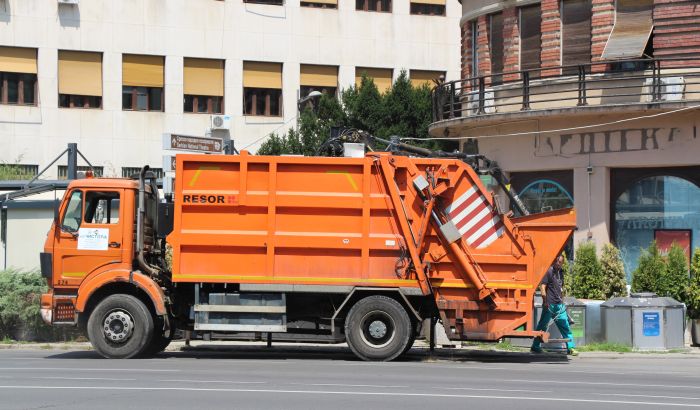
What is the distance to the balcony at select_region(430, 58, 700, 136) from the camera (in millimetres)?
24422

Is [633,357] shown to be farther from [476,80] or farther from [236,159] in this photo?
[476,80]

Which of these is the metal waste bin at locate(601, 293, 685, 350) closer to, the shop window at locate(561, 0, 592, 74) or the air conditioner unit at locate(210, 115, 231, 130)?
the shop window at locate(561, 0, 592, 74)

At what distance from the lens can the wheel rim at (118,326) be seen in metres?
17.1

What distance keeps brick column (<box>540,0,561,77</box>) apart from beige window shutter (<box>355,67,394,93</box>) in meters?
22.2

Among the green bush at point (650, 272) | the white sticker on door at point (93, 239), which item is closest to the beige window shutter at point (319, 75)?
the green bush at point (650, 272)

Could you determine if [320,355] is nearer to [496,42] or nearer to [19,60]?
[496,42]

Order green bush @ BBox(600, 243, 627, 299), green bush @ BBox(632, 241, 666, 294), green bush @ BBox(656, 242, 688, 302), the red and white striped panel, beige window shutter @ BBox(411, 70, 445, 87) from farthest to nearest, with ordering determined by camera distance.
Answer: beige window shutter @ BBox(411, 70, 445, 87)
green bush @ BBox(600, 243, 627, 299)
green bush @ BBox(632, 241, 666, 294)
green bush @ BBox(656, 242, 688, 302)
the red and white striped panel

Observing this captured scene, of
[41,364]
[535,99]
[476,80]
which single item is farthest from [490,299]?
[476,80]

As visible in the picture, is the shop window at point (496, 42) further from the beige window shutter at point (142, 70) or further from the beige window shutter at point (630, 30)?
the beige window shutter at point (142, 70)

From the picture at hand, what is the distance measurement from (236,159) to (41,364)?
4166 mm

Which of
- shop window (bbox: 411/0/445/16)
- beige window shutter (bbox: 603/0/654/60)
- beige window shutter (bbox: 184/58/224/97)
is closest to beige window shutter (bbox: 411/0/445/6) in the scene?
shop window (bbox: 411/0/445/16)

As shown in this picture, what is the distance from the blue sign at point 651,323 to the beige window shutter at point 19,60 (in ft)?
104

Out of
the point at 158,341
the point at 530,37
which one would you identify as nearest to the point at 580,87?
the point at 530,37

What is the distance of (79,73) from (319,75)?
10.2 metres
